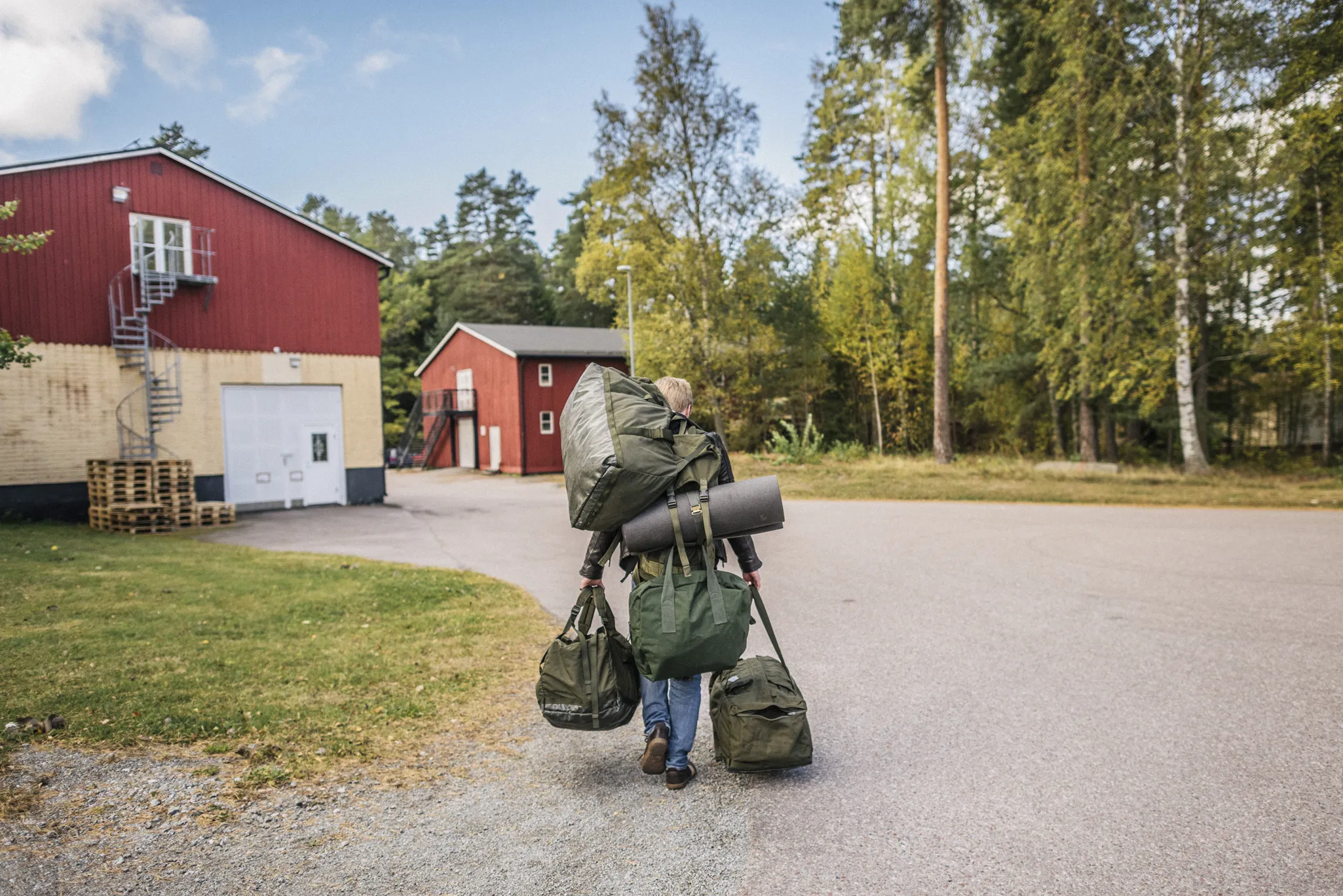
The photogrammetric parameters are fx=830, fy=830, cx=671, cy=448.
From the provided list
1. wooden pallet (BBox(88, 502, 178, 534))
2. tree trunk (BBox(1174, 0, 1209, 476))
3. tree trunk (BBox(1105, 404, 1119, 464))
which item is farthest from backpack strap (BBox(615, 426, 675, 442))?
tree trunk (BBox(1105, 404, 1119, 464))

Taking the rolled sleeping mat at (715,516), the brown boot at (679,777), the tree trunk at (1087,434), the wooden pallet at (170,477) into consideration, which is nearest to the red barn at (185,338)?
the wooden pallet at (170,477)

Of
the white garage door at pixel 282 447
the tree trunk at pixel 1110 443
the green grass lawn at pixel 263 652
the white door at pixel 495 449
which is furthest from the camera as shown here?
the white door at pixel 495 449

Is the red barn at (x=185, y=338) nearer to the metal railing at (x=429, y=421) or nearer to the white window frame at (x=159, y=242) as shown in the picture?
the white window frame at (x=159, y=242)

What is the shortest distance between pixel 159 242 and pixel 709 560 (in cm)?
1748

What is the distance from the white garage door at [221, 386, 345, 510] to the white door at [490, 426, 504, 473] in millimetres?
14292

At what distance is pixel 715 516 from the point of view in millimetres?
3428

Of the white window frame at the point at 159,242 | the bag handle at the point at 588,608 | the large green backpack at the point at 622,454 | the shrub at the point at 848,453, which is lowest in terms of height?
the bag handle at the point at 588,608

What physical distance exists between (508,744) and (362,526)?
39.2 feet

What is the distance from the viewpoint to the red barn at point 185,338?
15148 millimetres

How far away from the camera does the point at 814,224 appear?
110 ft

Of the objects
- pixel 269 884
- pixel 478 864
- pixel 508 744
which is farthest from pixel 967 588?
pixel 269 884

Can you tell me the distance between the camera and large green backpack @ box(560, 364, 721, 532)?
3.33 metres

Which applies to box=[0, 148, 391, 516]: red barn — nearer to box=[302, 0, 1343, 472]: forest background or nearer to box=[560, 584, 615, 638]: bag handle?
box=[302, 0, 1343, 472]: forest background

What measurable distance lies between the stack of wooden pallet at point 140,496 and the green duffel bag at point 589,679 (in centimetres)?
1344
